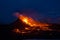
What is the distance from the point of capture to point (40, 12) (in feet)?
5.37

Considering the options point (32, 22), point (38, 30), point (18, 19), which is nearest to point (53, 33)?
point (38, 30)

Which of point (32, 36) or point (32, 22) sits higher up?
point (32, 22)

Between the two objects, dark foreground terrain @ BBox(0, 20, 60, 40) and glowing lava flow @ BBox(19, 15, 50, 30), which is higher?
glowing lava flow @ BBox(19, 15, 50, 30)

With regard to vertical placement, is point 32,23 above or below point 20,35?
above

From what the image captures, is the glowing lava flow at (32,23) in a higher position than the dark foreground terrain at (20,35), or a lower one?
higher

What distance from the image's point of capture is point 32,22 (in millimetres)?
1633

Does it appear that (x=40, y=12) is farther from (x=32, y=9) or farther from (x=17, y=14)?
(x=17, y=14)

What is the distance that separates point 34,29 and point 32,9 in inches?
9.4

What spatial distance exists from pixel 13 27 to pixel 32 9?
30 centimetres

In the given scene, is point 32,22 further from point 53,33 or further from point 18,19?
point 53,33

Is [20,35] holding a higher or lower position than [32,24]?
lower

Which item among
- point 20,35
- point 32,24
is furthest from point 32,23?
point 20,35

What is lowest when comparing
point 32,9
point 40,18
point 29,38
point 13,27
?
point 29,38

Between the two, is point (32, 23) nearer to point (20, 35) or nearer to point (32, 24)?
point (32, 24)
